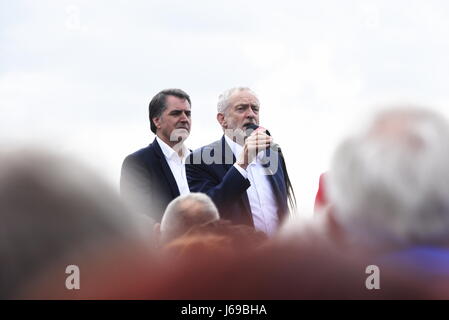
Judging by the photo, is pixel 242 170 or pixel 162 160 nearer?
pixel 242 170

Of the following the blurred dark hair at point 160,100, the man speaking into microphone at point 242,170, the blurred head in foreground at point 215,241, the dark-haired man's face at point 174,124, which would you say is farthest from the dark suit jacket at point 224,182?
the blurred head in foreground at point 215,241

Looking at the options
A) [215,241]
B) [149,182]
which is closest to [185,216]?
[215,241]

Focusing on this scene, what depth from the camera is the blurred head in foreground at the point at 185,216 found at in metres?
2.21

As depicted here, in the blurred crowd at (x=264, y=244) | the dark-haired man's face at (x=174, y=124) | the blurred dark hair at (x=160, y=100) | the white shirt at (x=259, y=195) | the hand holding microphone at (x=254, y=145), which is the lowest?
the blurred crowd at (x=264, y=244)

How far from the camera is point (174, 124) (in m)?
3.09

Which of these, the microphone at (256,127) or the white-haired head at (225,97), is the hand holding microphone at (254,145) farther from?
the white-haired head at (225,97)

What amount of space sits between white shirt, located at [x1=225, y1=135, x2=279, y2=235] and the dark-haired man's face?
19cm

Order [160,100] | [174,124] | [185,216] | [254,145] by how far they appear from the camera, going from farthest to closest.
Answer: [174,124], [160,100], [254,145], [185,216]

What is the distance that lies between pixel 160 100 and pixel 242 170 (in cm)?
46

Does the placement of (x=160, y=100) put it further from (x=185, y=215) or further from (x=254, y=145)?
(x=185, y=215)

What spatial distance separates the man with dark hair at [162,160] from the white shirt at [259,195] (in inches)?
9.1

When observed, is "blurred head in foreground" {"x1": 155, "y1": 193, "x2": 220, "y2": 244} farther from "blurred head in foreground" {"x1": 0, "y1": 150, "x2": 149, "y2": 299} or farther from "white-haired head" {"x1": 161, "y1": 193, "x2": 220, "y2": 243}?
"blurred head in foreground" {"x1": 0, "y1": 150, "x2": 149, "y2": 299}
